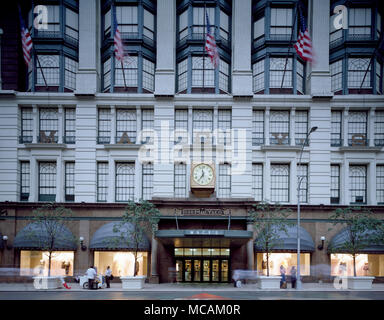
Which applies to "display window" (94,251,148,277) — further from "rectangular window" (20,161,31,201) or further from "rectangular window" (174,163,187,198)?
"rectangular window" (20,161,31,201)

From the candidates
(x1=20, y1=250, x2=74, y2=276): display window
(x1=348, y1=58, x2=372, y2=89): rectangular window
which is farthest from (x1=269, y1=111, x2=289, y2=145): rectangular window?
(x1=20, y1=250, x2=74, y2=276): display window

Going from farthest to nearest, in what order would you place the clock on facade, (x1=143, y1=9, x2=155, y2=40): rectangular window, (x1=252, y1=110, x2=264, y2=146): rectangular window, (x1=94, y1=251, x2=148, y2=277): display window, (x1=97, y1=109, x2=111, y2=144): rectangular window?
(x1=143, y1=9, x2=155, y2=40): rectangular window
(x1=252, y1=110, x2=264, y2=146): rectangular window
(x1=97, y1=109, x2=111, y2=144): rectangular window
(x1=94, y1=251, x2=148, y2=277): display window
the clock on facade

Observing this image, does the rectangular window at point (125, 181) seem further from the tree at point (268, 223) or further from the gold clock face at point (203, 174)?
the tree at point (268, 223)

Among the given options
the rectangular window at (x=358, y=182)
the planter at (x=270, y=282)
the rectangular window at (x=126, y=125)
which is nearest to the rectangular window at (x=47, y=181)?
the rectangular window at (x=126, y=125)

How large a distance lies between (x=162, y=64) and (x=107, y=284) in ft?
54.7

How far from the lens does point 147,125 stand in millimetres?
26234

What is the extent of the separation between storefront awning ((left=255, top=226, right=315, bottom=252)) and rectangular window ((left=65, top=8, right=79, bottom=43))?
21.5m

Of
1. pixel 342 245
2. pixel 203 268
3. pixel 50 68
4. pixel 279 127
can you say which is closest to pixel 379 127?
pixel 279 127

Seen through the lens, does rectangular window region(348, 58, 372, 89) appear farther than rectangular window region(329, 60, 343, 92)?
No

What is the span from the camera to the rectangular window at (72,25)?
25891 mm

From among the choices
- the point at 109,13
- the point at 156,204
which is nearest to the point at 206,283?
the point at 156,204

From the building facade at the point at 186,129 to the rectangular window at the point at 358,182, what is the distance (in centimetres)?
8

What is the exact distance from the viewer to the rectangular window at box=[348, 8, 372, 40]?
23564 millimetres
